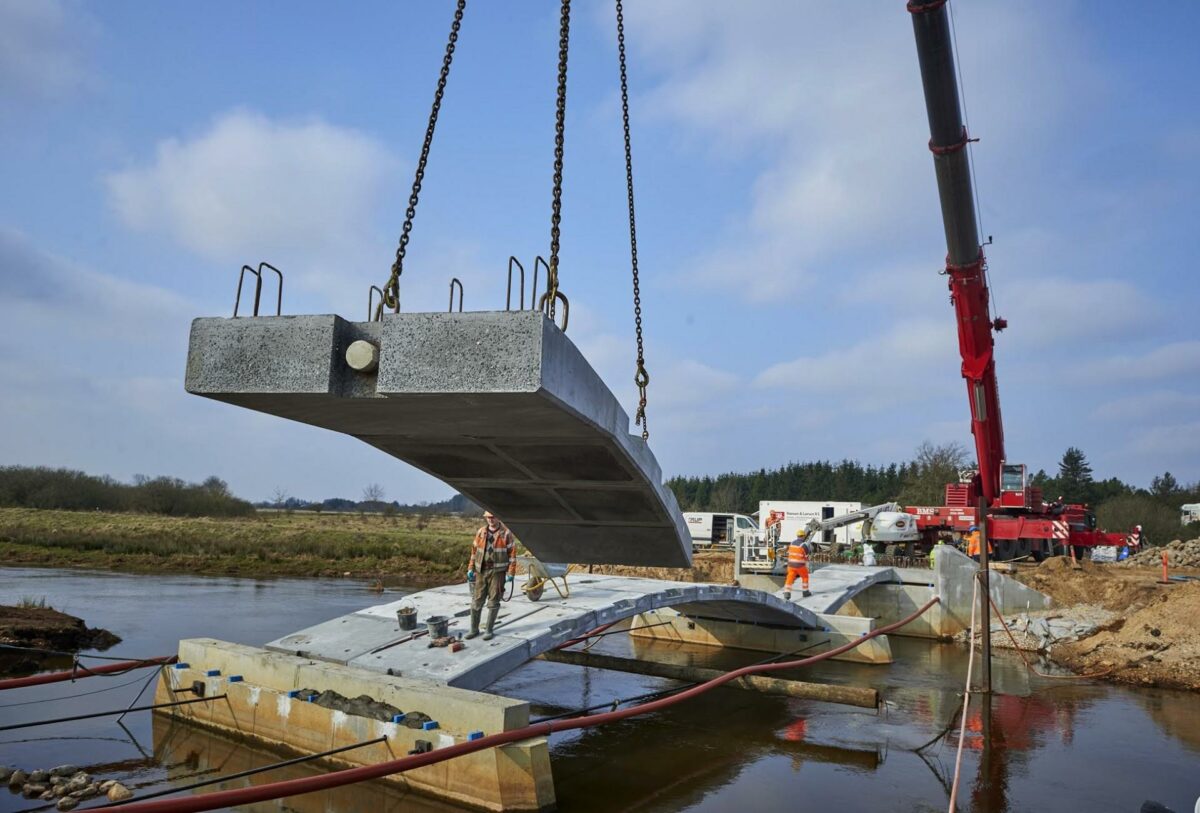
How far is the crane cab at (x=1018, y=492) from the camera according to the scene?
23.5m

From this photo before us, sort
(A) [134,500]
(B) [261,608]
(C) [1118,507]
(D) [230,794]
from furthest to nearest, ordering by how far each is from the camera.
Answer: (A) [134,500] < (C) [1118,507] < (B) [261,608] < (D) [230,794]

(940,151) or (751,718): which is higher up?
(940,151)

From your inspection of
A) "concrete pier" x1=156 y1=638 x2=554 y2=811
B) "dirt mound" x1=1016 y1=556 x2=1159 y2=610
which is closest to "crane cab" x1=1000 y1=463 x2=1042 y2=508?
"dirt mound" x1=1016 y1=556 x2=1159 y2=610

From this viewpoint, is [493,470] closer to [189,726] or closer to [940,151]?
[189,726]

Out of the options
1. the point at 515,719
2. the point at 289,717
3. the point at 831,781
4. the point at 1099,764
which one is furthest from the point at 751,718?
the point at 289,717

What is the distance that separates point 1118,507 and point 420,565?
4227cm

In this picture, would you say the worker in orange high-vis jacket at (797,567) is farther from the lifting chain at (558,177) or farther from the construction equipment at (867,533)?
the lifting chain at (558,177)

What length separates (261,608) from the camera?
18.0 m

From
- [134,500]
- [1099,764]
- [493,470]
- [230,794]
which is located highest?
[134,500]

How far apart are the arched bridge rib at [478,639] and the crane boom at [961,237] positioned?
16.9ft

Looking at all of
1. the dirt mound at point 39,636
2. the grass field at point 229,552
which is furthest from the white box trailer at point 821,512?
the dirt mound at point 39,636

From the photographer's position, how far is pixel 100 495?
55.9 meters

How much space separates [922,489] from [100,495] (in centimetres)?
5630

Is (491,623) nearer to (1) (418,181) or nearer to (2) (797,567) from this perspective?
(1) (418,181)
